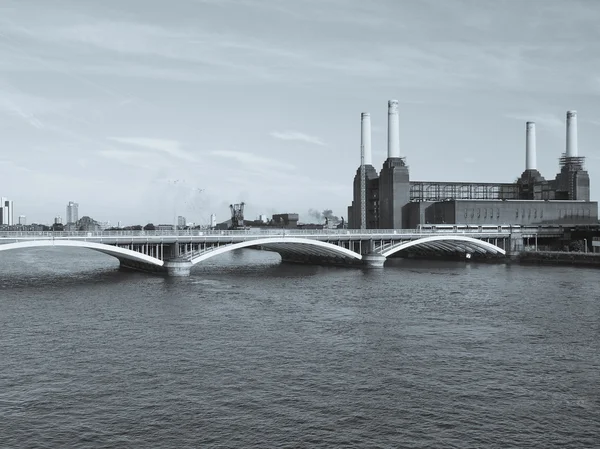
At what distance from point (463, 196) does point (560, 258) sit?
56.8 meters

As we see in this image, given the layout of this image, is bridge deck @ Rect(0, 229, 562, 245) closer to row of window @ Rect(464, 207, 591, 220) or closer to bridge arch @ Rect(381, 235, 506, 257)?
bridge arch @ Rect(381, 235, 506, 257)

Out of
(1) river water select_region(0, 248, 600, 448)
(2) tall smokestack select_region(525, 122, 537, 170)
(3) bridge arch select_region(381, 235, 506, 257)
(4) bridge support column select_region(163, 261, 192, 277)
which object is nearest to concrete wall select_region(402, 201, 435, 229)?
(3) bridge arch select_region(381, 235, 506, 257)

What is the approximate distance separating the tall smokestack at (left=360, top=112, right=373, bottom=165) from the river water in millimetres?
89542

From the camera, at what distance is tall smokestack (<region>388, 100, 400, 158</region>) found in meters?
143

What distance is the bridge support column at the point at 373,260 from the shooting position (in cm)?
9938

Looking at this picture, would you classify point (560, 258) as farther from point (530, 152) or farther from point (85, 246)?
point (85, 246)

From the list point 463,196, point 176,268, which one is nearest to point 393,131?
point 463,196

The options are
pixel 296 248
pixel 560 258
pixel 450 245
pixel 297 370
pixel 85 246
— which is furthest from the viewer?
pixel 450 245

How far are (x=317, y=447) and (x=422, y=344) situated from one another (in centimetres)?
1870

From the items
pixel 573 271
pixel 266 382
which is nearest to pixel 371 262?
pixel 573 271

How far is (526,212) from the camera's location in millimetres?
141375

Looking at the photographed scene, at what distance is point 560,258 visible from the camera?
110 meters

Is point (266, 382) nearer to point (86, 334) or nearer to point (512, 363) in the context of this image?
point (512, 363)

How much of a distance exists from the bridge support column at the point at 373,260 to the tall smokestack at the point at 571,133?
265ft
